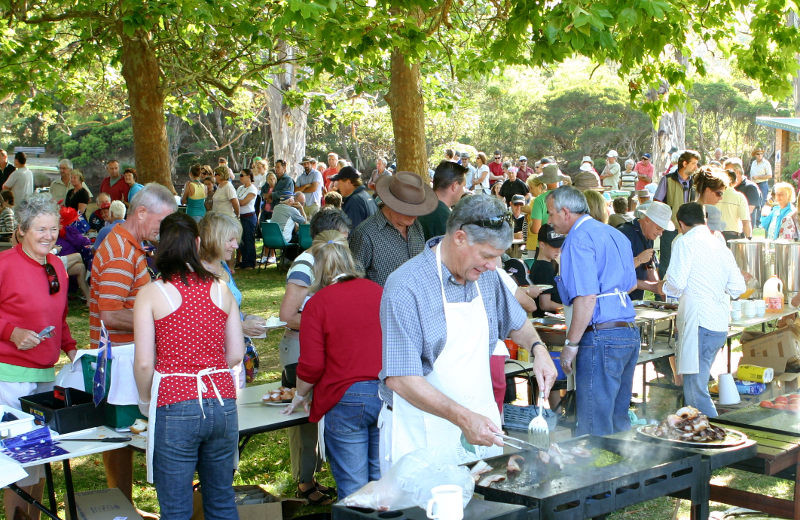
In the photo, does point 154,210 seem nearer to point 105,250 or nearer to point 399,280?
point 105,250

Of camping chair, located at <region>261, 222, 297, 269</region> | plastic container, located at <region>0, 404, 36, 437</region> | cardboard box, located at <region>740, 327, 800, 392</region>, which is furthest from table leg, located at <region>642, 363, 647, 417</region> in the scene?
camping chair, located at <region>261, 222, 297, 269</region>

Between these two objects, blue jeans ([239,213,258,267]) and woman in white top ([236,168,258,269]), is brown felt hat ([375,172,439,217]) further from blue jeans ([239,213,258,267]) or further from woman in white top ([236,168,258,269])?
blue jeans ([239,213,258,267])

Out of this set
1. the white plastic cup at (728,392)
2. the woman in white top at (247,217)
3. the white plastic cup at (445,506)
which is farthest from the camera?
the woman in white top at (247,217)

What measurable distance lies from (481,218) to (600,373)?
7.65ft

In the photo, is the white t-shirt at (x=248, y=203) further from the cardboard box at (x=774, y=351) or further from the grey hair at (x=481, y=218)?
the grey hair at (x=481, y=218)

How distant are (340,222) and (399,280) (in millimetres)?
1630

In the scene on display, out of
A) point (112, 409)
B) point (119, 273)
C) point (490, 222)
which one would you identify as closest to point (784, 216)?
point (490, 222)

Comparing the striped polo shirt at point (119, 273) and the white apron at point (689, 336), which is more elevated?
the striped polo shirt at point (119, 273)

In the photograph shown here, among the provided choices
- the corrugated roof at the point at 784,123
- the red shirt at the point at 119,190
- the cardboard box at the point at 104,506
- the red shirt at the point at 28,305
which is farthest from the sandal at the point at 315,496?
the red shirt at the point at 119,190

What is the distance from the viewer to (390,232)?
551cm

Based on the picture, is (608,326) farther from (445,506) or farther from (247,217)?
(247,217)

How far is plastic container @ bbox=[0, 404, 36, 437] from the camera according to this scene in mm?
3840

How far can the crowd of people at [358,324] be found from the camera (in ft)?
10.6

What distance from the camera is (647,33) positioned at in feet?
20.1
